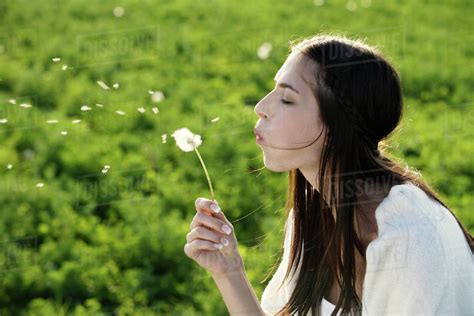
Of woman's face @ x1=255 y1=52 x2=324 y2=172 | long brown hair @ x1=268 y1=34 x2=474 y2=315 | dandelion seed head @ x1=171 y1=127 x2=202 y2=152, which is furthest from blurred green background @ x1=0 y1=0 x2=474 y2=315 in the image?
dandelion seed head @ x1=171 y1=127 x2=202 y2=152

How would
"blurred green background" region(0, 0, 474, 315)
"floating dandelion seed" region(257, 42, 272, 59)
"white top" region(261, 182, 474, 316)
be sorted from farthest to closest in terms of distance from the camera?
"floating dandelion seed" region(257, 42, 272, 59) → "blurred green background" region(0, 0, 474, 315) → "white top" region(261, 182, 474, 316)

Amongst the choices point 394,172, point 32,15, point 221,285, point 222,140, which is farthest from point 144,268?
point 32,15

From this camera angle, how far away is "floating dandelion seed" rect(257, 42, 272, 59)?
6.11 meters

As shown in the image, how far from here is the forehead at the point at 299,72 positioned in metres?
2.17

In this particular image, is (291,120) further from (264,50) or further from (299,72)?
(264,50)

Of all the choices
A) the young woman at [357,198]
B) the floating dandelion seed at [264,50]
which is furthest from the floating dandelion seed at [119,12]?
the young woman at [357,198]

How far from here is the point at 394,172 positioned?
221 cm

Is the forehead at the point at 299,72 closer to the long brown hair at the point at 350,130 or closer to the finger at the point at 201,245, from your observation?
the long brown hair at the point at 350,130

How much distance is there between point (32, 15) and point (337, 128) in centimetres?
523

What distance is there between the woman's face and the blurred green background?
0.29 metres

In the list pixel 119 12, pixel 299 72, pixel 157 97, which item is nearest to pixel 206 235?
pixel 299 72

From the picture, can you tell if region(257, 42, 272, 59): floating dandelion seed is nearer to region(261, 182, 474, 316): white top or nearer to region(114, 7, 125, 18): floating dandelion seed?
region(114, 7, 125, 18): floating dandelion seed

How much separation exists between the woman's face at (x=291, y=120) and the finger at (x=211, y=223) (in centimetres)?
18

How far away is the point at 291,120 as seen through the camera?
7.07 feet
